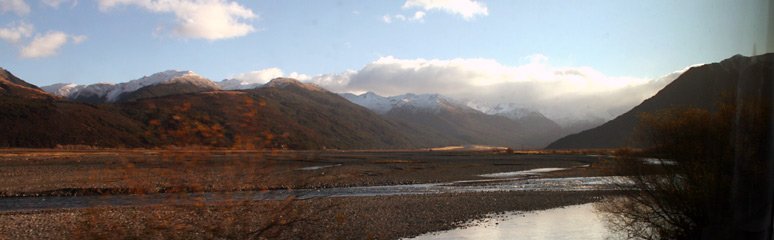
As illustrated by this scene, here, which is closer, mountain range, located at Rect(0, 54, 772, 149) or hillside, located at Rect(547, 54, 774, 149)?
hillside, located at Rect(547, 54, 774, 149)

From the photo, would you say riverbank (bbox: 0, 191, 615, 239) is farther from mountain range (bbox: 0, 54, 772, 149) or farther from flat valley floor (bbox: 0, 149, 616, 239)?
mountain range (bbox: 0, 54, 772, 149)

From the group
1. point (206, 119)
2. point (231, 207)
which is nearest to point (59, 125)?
point (231, 207)

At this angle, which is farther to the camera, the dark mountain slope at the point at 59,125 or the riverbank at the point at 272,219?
the dark mountain slope at the point at 59,125

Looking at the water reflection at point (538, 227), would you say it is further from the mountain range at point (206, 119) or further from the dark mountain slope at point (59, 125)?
the dark mountain slope at point (59, 125)

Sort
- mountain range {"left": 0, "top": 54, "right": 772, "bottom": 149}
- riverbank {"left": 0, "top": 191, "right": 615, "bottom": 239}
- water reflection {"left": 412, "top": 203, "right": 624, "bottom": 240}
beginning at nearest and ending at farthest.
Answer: mountain range {"left": 0, "top": 54, "right": 772, "bottom": 149}, riverbank {"left": 0, "top": 191, "right": 615, "bottom": 239}, water reflection {"left": 412, "top": 203, "right": 624, "bottom": 240}

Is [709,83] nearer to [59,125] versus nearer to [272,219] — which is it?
[272,219]

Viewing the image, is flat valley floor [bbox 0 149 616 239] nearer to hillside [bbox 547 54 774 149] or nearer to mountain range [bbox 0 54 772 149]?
mountain range [bbox 0 54 772 149]

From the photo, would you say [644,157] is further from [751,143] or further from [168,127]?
[168,127]

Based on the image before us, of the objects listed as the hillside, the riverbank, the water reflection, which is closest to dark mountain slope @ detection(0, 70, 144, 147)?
the riverbank

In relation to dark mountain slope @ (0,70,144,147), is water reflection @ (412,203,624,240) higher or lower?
lower

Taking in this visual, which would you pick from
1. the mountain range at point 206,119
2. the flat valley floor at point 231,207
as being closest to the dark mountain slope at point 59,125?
the mountain range at point 206,119

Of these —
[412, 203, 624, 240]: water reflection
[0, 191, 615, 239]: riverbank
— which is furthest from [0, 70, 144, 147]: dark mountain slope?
[412, 203, 624, 240]: water reflection

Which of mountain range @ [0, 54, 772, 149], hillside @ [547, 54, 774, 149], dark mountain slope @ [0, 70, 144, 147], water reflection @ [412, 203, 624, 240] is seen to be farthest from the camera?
dark mountain slope @ [0, 70, 144, 147]

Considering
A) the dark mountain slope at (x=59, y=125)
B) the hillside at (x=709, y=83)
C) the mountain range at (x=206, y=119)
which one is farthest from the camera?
the dark mountain slope at (x=59, y=125)
